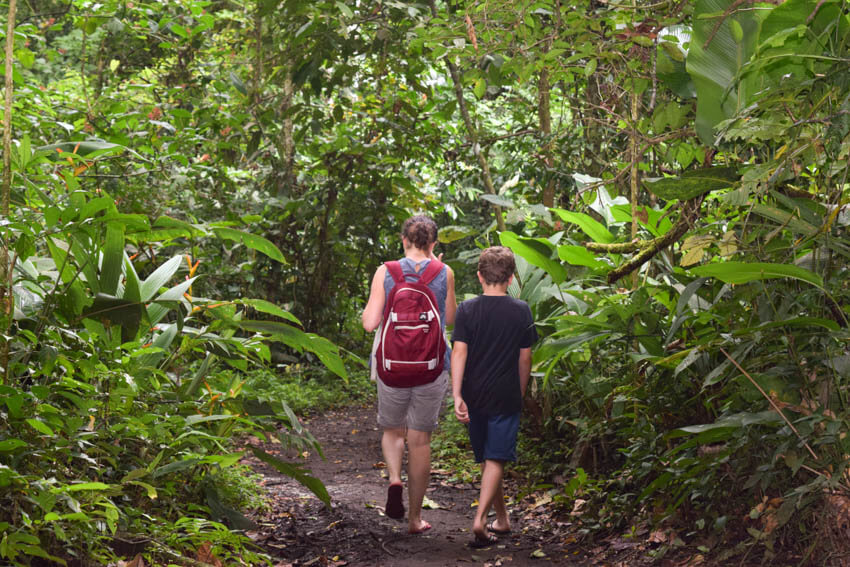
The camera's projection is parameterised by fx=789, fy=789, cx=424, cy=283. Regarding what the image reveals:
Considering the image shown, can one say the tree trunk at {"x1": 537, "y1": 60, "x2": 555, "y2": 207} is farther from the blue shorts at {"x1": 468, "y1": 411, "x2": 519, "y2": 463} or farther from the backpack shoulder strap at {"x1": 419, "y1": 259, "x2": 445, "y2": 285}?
the blue shorts at {"x1": 468, "y1": 411, "x2": 519, "y2": 463}

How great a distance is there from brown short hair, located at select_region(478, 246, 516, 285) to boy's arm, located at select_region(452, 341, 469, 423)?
41 centimetres

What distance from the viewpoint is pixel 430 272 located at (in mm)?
4719

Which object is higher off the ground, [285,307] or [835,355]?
[835,355]

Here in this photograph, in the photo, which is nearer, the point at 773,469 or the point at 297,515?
the point at 773,469

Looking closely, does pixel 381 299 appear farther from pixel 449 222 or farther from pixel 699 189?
pixel 449 222

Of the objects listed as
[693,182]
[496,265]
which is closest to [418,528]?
[496,265]

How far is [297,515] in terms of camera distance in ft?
15.4

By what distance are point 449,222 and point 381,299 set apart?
36.9 feet

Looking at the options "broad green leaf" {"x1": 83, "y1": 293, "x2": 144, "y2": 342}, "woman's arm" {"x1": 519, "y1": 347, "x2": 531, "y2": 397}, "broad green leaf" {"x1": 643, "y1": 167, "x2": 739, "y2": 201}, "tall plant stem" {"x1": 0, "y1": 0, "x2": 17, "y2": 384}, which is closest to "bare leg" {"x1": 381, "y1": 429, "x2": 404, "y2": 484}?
"woman's arm" {"x1": 519, "y1": 347, "x2": 531, "y2": 397}

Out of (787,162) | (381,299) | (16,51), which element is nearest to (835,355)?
(787,162)

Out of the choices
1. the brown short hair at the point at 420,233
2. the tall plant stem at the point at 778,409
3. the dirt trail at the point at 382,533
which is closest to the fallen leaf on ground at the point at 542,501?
the dirt trail at the point at 382,533

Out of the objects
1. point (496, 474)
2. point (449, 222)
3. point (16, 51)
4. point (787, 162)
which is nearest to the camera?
point (787, 162)

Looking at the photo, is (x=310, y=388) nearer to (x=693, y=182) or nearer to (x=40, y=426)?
(x=693, y=182)

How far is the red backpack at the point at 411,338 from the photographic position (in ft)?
15.0
